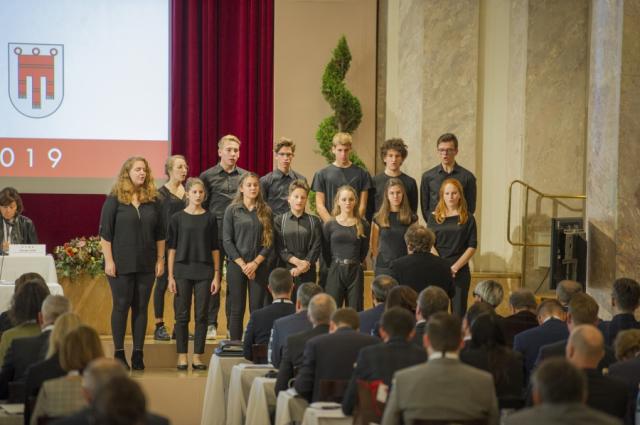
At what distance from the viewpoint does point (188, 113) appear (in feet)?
38.2

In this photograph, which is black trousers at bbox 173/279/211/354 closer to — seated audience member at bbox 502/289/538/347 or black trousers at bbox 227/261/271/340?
black trousers at bbox 227/261/271/340

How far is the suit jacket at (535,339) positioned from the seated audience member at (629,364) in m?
0.43

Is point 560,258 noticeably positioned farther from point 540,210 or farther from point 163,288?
point 163,288

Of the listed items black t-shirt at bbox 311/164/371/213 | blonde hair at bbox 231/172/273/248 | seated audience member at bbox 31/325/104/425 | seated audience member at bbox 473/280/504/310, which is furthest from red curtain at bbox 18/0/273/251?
seated audience member at bbox 31/325/104/425

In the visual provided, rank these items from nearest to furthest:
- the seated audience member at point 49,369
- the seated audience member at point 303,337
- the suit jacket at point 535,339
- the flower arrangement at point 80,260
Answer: the seated audience member at point 49,369
the seated audience member at point 303,337
the suit jacket at point 535,339
the flower arrangement at point 80,260

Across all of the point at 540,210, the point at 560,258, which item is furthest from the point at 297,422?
the point at 540,210

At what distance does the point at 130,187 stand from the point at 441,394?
4163 millimetres

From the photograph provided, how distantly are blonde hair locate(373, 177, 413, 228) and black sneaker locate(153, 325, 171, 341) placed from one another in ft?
6.62

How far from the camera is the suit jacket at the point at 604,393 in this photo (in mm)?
4402

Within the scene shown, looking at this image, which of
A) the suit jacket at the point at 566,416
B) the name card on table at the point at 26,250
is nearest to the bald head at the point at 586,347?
the suit jacket at the point at 566,416

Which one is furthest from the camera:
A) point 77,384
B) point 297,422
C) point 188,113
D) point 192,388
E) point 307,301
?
point 188,113

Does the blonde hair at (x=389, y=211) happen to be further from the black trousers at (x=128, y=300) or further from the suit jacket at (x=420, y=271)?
the black trousers at (x=128, y=300)

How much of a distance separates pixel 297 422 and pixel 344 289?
2.79 m

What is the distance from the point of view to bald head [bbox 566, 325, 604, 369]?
436cm
